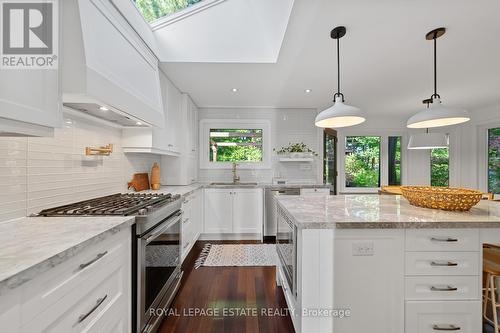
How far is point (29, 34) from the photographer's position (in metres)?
0.96

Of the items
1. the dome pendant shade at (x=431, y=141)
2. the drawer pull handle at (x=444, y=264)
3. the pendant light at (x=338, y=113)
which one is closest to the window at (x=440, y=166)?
the dome pendant shade at (x=431, y=141)

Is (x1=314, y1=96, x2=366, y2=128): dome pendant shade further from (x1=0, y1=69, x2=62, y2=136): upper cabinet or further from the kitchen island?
(x1=0, y1=69, x2=62, y2=136): upper cabinet

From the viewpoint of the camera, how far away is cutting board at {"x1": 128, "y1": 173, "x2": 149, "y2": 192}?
2.51 meters

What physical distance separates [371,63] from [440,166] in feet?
13.7

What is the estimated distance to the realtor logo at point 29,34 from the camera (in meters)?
0.88

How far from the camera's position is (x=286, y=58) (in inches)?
90.7

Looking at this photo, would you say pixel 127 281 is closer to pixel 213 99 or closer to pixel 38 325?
pixel 38 325

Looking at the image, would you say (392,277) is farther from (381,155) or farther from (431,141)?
(381,155)

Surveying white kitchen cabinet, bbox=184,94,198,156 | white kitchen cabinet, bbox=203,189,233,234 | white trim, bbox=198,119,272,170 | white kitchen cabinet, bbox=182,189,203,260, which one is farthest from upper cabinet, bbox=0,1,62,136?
white trim, bbox=198,119,272,170

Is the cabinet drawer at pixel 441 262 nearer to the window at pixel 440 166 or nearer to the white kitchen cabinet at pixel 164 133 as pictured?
the white kitchen cabinet at pixel 164 133

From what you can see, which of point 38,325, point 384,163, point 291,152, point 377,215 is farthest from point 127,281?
point 384,163

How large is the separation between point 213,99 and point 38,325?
3.44 meters

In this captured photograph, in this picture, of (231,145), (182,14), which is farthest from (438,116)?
(231,145)

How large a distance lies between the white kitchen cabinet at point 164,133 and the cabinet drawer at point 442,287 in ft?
7.55
